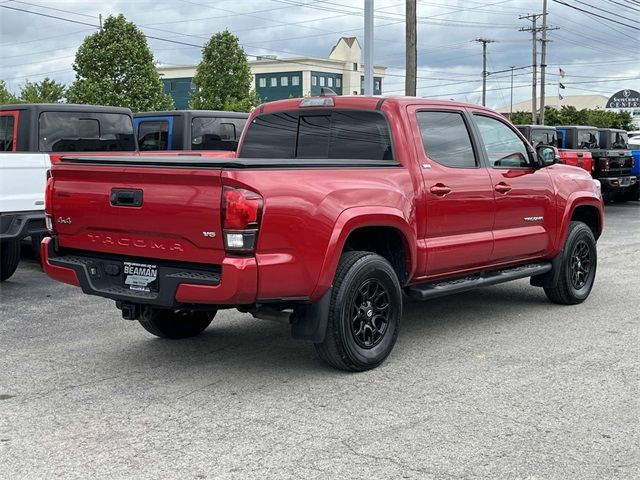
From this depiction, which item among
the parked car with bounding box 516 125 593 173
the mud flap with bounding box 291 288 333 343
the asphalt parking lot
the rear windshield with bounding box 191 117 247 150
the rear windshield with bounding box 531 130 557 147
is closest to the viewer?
the asphalt parking lot

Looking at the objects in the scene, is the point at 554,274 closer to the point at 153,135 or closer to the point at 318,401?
the point at 318,401

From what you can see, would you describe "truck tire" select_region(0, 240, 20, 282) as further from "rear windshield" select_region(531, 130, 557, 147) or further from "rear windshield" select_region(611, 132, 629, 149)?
"rear windshield" select_region(611, 132, 629, 149)

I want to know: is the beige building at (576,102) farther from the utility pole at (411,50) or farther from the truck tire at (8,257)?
the truck tire at (8,257)

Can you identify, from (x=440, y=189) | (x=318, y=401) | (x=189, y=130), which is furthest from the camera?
(x=189, y=130)

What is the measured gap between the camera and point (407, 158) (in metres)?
6.44

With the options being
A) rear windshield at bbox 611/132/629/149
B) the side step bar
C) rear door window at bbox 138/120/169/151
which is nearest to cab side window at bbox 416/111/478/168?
the side step bar

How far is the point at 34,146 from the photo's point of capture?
10508 mm

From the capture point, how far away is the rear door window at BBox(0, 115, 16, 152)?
35.0 ft

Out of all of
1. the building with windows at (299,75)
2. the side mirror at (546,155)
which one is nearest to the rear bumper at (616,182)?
the side mirror at (546,155)

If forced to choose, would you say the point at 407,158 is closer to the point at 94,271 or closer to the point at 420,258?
the point at 420,258

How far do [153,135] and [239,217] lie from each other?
371 inches

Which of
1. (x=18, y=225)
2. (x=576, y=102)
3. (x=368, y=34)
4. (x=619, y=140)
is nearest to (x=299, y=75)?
(x=576, y=102)

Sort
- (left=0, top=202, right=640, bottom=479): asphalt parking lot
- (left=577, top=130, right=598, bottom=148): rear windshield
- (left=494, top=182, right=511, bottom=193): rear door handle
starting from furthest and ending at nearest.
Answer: (left=577, top=130, right=598, bottom=148): rear windshield → (left=494, top=182, right=511, bottom=193): rear door handle → (left=0, top=202, right=640, bottom=479): asphalt parking lot

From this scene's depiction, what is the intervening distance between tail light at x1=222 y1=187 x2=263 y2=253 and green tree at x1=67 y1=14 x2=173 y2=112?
26554mm
